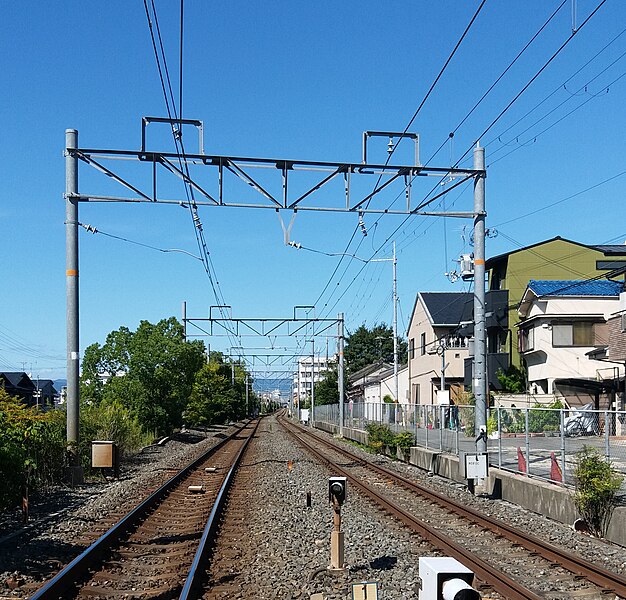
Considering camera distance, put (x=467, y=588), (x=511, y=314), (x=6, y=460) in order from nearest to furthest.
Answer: (x=467, y=588) → (x=6, y=460) → (x=511, y=314)

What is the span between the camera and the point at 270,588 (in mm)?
8219

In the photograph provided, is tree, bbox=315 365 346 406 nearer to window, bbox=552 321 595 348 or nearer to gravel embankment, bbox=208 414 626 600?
window, bbox=552 321 595 348

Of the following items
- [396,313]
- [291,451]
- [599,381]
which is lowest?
[291,451]

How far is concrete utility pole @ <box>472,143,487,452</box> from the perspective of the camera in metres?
16.5

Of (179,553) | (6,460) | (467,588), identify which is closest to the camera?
(467,588)

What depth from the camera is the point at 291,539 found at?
11109 millimetres

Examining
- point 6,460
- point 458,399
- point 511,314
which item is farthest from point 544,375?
point 6,460

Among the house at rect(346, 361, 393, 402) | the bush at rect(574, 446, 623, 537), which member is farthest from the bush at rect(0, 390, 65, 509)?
the house at rect(346, 361, 393, 402)

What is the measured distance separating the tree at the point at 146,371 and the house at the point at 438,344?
16.9m

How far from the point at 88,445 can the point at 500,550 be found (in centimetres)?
1265

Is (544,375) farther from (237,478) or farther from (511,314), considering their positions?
(237,478)

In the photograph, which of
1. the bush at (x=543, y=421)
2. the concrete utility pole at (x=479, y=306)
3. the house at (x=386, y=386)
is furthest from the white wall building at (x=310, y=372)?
the concrete utility pole at (x=479, y=306)

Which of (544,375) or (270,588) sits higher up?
(544,375)

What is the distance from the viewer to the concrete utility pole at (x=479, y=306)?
54.1 feet
